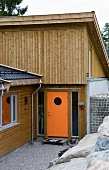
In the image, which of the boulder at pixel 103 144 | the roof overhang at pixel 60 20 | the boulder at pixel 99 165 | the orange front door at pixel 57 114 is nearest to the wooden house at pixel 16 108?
the orange front door at pixel 57 114

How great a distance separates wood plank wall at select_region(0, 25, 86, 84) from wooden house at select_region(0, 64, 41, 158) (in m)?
0.47

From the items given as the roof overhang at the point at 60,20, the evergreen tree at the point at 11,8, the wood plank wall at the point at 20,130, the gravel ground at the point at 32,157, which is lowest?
the gravel ground at the point at 32,157

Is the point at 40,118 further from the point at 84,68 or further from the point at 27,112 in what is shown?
the point at 84,68

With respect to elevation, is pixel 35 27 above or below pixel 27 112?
above

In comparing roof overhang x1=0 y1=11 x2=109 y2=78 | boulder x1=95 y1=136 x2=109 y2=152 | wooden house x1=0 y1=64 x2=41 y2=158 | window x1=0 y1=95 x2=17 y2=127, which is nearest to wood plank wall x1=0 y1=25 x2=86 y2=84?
roof overhang x1=0 y1=11 x2=109 y2=78

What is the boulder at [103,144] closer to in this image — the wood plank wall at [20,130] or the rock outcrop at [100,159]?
the rock outcrop at [100,159]

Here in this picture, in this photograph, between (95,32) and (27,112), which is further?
(95,32)

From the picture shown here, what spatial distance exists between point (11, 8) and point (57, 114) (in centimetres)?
1589

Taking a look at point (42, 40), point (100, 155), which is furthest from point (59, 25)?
point (100, 155)

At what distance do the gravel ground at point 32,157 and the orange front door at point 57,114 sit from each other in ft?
2.96

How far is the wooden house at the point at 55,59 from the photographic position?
11094 mm

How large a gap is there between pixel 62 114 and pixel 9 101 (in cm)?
250

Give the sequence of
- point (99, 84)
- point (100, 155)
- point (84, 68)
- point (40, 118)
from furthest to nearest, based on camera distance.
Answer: point (99, 84) → point (40, 118) → point (84, 68) → point (100, 155)

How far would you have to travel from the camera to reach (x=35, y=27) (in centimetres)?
1158
